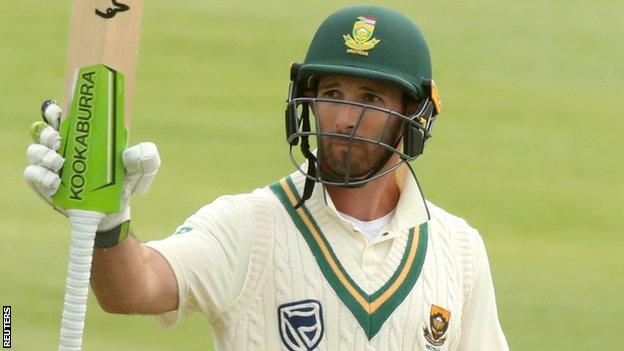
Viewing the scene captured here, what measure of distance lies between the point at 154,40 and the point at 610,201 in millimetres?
3068

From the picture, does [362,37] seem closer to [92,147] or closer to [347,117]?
[347,117]

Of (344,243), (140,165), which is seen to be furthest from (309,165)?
(140,165)

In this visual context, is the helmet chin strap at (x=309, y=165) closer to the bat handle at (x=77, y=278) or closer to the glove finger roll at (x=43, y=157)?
the bat handle at (x=77, y=278)

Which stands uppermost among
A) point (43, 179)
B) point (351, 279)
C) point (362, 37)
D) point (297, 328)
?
point (362, 37)

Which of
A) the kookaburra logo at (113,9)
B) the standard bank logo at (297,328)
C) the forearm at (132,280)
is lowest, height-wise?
the standard bank logo at (297,328)

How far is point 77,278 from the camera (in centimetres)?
295

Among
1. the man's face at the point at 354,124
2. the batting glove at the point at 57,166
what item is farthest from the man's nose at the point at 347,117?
the batting glove at the point at 57,166

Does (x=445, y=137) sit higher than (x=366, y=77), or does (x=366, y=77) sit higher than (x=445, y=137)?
(x=445, y=137)

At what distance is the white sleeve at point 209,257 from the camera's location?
342 cm

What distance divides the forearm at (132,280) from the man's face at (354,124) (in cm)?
47

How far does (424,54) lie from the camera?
375cm

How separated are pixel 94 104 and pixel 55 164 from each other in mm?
161

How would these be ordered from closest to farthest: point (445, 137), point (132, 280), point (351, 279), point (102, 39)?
point (102, 39) < point (132, 280) < point (351, 279) < point (445, 137)

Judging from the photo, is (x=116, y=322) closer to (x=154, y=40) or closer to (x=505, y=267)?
(x=505, y=267)
